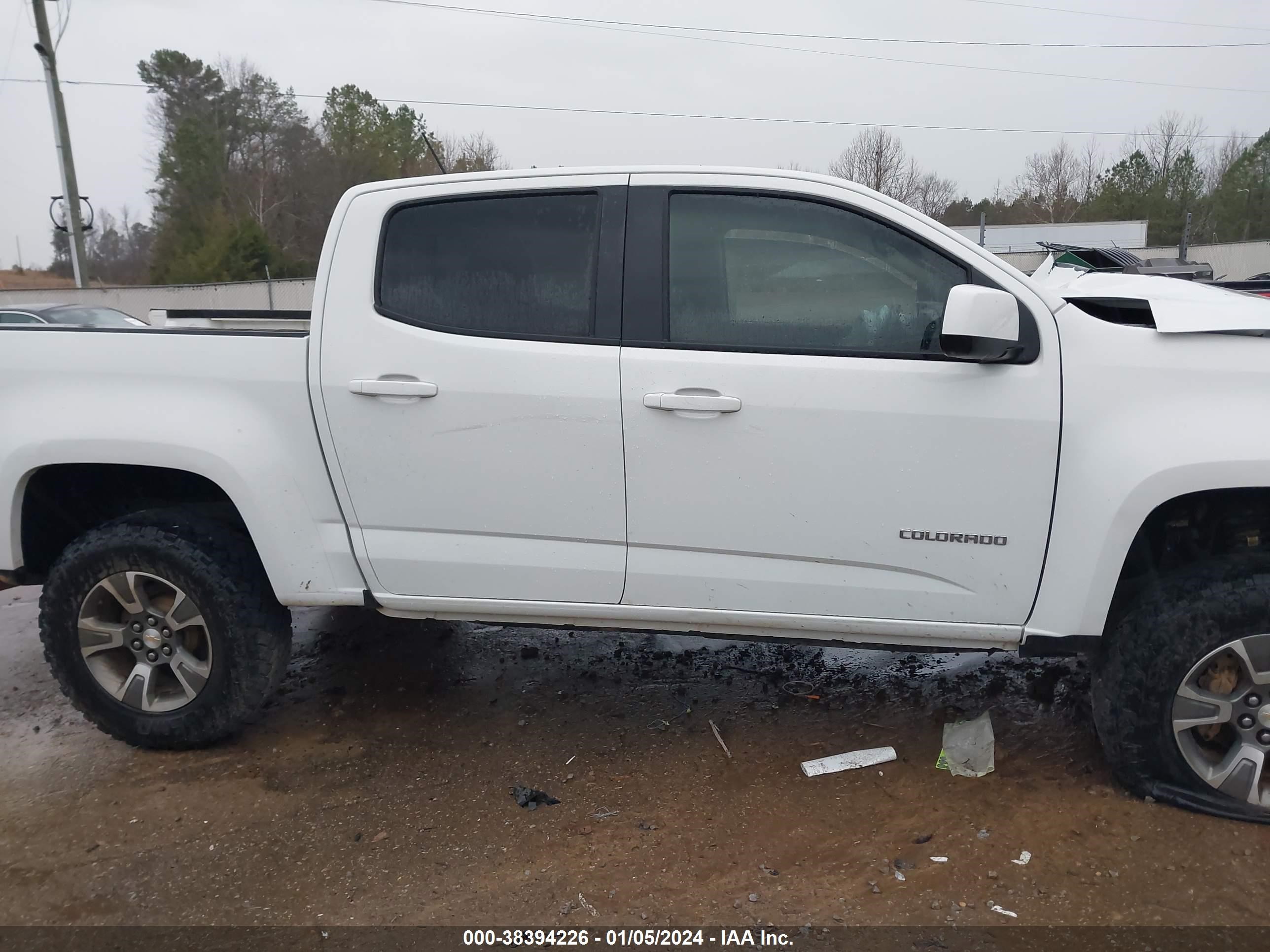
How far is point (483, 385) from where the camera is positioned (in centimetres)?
296

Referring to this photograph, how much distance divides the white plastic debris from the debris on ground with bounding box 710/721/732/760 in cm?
28

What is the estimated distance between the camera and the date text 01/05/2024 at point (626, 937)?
2.44 metres

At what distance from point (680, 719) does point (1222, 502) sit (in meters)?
2.11

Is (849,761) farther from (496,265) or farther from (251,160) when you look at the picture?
(251,160)

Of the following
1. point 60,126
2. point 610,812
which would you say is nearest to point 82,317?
point 60,126

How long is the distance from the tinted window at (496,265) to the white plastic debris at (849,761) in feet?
5.86

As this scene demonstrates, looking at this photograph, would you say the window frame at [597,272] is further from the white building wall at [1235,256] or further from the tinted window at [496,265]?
the white building wall at [1235,256]

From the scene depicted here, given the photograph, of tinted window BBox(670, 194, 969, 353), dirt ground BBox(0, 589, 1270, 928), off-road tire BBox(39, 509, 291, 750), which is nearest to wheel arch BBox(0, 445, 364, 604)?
Result: off-road tire BBox(39, 509, 291, 750)

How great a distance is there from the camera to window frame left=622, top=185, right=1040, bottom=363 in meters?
2.83

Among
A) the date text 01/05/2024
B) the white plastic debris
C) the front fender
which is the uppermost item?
the front fender

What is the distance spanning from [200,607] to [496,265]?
1.66m

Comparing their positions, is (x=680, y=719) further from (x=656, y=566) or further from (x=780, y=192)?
(x=780, y=192)

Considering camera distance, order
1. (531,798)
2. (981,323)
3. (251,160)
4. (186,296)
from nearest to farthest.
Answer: (981,323) < (531,798) < (186,296) < (251,160)

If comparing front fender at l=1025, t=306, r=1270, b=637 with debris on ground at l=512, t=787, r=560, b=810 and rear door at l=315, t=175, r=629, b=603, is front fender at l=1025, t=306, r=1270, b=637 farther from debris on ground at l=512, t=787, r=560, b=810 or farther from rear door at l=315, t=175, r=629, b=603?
debris on ground at l=512, t=787, r=560, b=810
